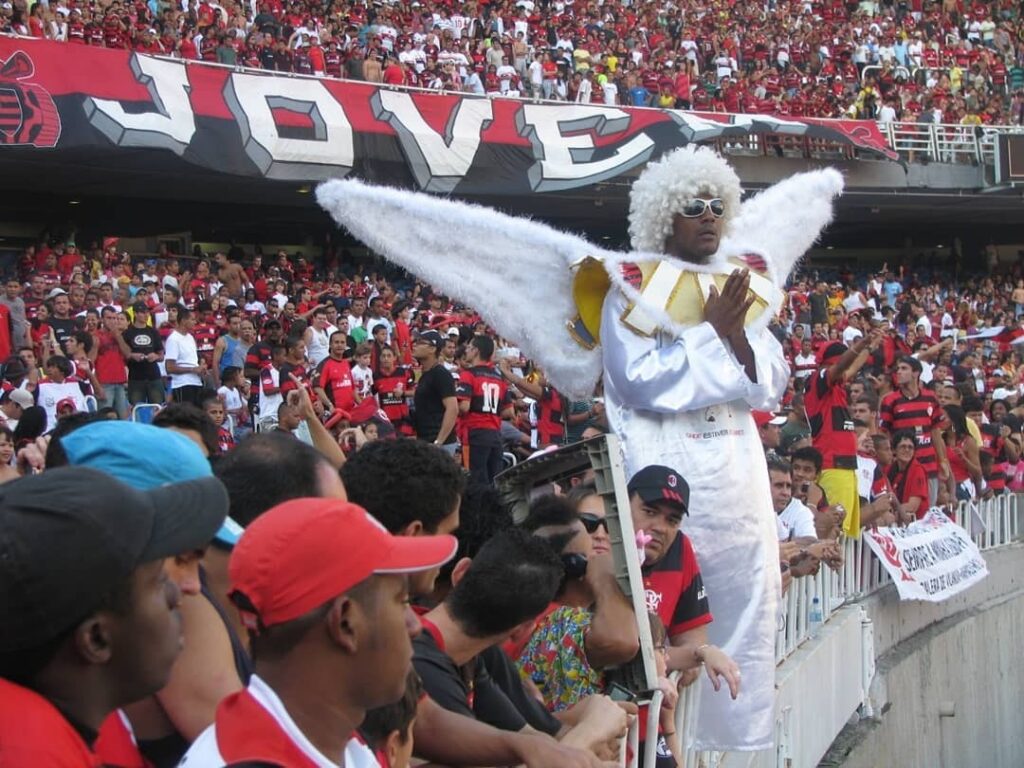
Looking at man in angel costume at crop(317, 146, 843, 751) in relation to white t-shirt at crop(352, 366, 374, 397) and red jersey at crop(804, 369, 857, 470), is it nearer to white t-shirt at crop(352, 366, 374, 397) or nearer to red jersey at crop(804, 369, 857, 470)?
red jersey at crop(804, 369, 857, 470)

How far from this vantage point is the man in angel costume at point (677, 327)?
4.42 m

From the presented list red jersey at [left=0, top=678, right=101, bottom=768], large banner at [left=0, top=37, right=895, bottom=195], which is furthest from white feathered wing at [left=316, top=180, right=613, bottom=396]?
large banner at [left=0, top=37, right=895, bottom=195]

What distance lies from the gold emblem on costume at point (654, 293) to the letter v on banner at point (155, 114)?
35.1 feet

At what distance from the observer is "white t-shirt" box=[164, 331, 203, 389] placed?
10.8 m

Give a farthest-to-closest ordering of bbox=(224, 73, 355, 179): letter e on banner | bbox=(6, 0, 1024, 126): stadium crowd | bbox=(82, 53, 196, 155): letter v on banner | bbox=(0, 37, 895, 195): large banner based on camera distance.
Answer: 1. bbox=(6, 0, 1024, 126): stadium crowd
2. bbox=(224, 73, 355, 179): letter e on banner
3. bbox=(82, 53, 196, 155): letter v on banner
4. bbox=(0, 37, 895, 195): large banner

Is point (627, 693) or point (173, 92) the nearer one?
point (627, 693)

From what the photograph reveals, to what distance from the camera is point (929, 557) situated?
30.7 feet

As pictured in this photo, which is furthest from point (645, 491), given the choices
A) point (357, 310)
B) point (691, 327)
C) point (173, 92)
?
point (173, 92)

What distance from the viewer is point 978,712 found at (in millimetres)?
10219

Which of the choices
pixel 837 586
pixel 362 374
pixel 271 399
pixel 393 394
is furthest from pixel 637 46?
pixel 837 586

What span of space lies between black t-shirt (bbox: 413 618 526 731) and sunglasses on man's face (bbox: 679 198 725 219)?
227 centimetres

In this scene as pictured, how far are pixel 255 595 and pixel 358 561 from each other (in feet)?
0.44

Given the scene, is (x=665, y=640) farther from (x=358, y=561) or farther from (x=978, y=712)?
(x=978, y=712)

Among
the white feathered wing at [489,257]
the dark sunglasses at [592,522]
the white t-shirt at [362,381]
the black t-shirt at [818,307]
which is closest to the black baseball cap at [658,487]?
the dark sunglasses at [592,522]
